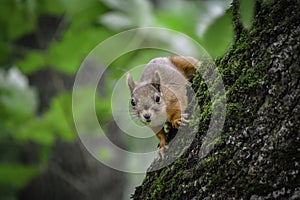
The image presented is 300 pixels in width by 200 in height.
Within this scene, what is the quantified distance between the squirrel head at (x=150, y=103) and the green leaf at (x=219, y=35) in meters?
0.17

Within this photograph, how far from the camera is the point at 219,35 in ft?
3.91

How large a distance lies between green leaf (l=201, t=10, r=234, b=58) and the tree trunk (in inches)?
1.7

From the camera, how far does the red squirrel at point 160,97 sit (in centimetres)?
129

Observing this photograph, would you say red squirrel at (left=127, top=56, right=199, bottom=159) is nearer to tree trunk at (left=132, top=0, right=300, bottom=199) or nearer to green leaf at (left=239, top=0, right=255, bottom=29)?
tree trunk at (left=132, top=0, right=300, bottom=199)

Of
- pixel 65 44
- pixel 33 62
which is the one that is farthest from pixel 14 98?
pixel 65 44

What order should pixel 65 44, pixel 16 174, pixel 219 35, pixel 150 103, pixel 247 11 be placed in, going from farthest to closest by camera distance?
pixel 16 174 → pixel 65 44 → pixel 150 103 → pixel 219 35 → pixel 247 11

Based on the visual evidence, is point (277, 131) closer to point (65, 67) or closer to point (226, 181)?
point (226, 181)

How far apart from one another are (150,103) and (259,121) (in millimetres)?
356

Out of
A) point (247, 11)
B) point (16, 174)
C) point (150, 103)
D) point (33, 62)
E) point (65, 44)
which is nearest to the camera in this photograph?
point (247, 11)

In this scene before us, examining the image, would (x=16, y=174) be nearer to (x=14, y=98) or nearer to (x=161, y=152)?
(x=14, y=98)

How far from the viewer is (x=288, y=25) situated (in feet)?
3.27

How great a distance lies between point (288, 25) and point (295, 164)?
9.2 inches

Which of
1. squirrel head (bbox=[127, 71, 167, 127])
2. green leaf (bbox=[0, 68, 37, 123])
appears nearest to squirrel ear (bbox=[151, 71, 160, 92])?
squirrel head (bbox=[127, 71, 167, 127])

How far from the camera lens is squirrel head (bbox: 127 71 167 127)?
51.2 inches
